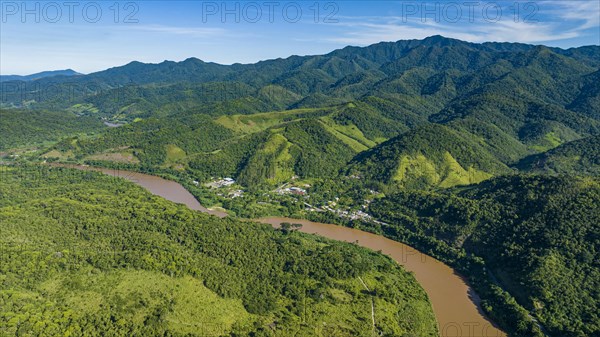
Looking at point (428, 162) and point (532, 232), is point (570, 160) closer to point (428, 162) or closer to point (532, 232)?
point (428, 162)

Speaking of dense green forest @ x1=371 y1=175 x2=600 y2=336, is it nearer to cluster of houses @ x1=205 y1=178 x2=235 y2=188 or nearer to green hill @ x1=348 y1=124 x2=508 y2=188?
green hill @ x1=348 y1=124 x2=508 y2=188

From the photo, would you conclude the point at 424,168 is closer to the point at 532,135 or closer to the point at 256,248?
the point at 256,248

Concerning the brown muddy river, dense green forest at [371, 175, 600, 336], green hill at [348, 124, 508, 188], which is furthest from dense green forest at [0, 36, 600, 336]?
the brown muddy river

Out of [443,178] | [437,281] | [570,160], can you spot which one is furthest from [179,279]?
[570,160]

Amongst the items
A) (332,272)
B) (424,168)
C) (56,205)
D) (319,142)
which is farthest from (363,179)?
(56,205)

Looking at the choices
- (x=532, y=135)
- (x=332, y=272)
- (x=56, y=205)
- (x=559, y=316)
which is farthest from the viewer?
(x=532, y=135)

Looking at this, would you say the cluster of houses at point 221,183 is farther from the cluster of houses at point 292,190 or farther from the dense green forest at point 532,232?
the dense green forest at point 532,232
